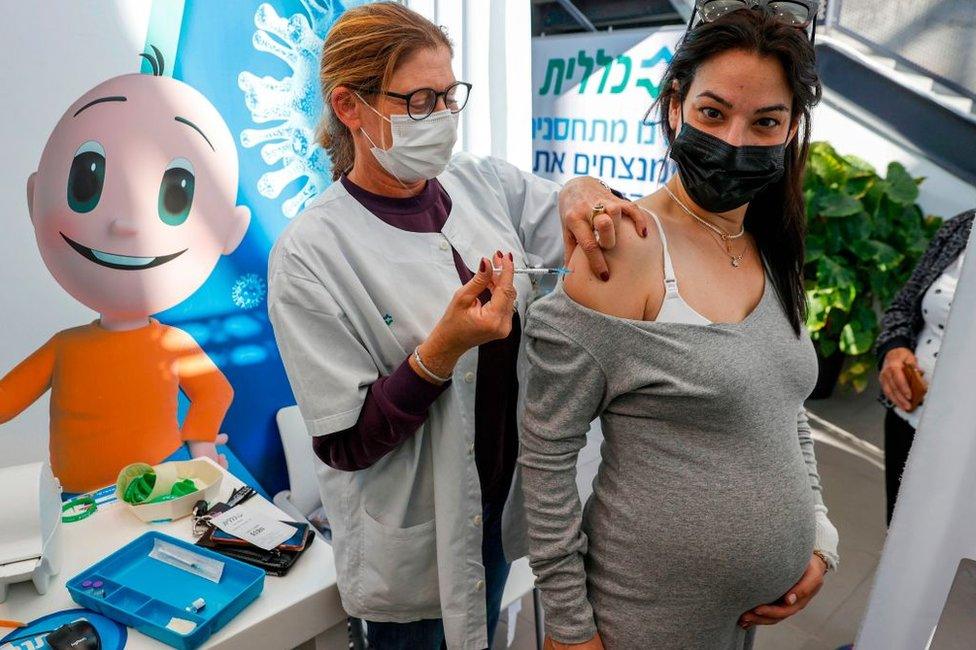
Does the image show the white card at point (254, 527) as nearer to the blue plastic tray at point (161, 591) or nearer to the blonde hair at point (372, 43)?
the blue plastic tray at point (161, 591)

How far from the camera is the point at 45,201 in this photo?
151cm

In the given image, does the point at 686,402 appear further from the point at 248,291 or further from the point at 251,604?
the point at 248,291

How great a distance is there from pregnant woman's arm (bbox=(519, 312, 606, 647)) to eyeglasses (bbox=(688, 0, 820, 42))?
55cm

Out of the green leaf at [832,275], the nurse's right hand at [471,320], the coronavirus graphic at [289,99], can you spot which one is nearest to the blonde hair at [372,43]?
the nurse's right hand at [471,320]

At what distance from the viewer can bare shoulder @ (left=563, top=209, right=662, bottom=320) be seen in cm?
86

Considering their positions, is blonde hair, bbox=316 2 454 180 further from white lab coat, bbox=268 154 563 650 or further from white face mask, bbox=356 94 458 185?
white lab coat, bbox=268 154 563 650

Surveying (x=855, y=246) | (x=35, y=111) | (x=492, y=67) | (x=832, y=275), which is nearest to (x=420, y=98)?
(x=35, y=111)

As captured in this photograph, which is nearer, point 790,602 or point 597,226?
point 597,226

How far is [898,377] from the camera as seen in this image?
1.75m

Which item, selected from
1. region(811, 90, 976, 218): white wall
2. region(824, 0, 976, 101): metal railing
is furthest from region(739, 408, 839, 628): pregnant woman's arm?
region(824, 0, 976, 101): metal railing

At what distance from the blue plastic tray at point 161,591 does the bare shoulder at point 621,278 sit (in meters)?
0.82

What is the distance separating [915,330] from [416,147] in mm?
1564

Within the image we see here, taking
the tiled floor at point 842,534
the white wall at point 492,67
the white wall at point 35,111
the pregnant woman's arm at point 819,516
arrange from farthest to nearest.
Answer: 1. the tiled floor at point 842,534
2. the white wall at point 492,67
3. the white wall at point 35,111
4. the pregnant woman's arm at point 819,516

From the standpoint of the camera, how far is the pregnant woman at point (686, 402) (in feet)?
2.85
